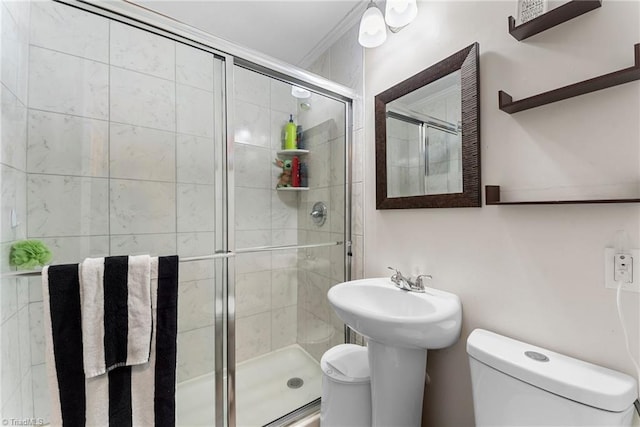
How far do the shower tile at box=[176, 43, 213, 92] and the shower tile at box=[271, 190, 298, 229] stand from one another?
783 millimetres

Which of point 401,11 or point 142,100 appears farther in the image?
point 142,100

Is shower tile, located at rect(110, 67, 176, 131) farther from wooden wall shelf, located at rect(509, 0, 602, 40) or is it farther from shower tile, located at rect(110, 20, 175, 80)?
wooden wall shelf, located at rect(509, 0, 602, 40)

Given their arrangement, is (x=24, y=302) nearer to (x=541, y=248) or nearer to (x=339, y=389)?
(x=339, y=389)

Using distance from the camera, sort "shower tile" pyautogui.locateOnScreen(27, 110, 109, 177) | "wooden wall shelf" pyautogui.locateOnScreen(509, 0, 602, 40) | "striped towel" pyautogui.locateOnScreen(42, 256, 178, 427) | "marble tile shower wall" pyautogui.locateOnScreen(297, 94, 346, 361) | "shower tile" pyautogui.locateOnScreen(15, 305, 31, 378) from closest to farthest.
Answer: "wooden wall shelf" pyautogui.locateOnScreen(509, 0, 602, 40) < "striped towel" pyautogui.locateOnScreen(42, 256, 178, 427) < "shower tile" pyautogui.locateOnScreen(15, 305, 31, 378) < "shower tile" pyautogui.locateOnScreen(27, 110, 109, 177) < "marble tile shower wall" pyautogui.locateOnScreen(297, 94, 346, 361)

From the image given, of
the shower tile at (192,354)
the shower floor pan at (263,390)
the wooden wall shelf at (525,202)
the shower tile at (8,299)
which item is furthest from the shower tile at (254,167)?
the wooden wall shelf at (525,202)

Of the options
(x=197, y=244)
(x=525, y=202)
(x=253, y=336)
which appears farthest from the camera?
(x=253, y=336)

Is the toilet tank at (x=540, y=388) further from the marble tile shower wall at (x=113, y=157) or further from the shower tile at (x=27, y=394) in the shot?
the shower tile at (x=27, y=394)

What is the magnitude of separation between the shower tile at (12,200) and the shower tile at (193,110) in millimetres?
646

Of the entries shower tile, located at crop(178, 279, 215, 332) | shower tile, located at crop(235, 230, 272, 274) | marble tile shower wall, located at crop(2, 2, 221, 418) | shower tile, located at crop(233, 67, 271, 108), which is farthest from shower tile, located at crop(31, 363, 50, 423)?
shower tile, located at crop(233, 67, 271, 108)

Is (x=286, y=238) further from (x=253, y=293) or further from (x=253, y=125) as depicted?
(x=253, y=125)

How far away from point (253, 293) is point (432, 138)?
57.0 inches

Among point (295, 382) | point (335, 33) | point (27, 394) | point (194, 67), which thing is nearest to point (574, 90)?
point (335, 33)

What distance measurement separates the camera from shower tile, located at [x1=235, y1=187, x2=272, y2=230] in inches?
63.6

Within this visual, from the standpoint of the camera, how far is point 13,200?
936 mm
